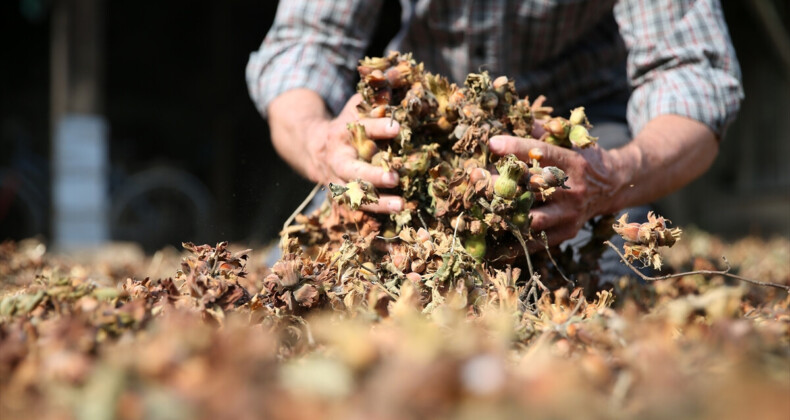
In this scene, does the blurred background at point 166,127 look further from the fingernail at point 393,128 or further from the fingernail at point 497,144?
the fingernail at point 497,144

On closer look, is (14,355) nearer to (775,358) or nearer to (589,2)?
(775,358)

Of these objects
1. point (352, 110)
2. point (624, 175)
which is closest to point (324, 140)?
point (352, 110)

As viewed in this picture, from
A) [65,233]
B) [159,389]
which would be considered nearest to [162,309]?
[159,389]

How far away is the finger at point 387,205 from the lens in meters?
0.98

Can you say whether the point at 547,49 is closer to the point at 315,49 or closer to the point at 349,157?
the point at 315,49

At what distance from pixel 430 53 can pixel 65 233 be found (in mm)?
3543

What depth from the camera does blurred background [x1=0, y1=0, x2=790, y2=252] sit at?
15.4ft

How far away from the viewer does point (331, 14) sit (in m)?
1.92

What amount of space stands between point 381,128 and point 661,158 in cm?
74

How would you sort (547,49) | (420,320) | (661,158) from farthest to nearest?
(547,49)
(661,158)
(420,320)

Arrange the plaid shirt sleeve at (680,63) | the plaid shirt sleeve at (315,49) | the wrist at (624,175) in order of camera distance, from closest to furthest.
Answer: the wrist at (624,175) < the plaid shirt sleeve at (680,63) < the plaid shirt sleeve at (315,49)

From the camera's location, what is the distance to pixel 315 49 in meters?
1.90

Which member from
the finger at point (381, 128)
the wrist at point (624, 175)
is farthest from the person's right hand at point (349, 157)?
the wrist at point (624, 175)

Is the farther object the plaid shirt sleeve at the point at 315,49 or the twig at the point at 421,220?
the plaid shirt sleeve at the point at 315,49
